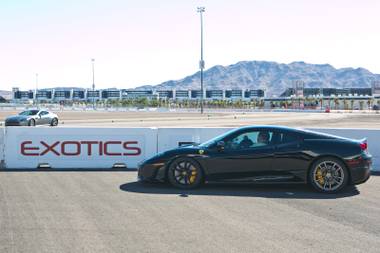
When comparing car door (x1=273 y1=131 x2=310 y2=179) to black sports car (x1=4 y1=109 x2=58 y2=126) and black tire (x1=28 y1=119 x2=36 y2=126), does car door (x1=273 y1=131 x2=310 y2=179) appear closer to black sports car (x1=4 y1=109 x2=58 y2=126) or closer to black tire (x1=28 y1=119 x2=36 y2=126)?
black sports car (x1=4 y1=109 x2=58 y2=126)

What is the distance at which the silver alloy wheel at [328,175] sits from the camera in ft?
30.0

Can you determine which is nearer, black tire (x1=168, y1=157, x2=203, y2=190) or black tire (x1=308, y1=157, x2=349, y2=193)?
black tire (x1=308, y1=157, x2=349, y2=193)

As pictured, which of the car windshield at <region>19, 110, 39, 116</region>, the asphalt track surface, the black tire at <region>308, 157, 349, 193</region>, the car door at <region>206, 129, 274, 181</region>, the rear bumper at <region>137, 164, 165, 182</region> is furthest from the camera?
Result: the car windshield at <region>19, 110, 39, 116</region>

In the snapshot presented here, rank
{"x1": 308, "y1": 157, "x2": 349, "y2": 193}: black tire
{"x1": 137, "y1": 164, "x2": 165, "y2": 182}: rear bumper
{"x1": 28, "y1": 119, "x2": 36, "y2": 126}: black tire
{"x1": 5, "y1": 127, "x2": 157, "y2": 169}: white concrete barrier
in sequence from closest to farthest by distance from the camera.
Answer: {"x1": 308, "y1": 157, "x2": 349, "y2": 193}: black tire < {"x1": 137, "y1": 164, "x2": 165, "y2": 182}: rear bumper < {"x1": 5, "y1": 127, "x2": 157, "y2": 169}: white concrete barrier < {"x1": 28, "y1": 119, "x2": 36, "y2": 126}: black tire

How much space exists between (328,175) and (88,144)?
20.3 ft

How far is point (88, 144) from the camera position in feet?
42.0

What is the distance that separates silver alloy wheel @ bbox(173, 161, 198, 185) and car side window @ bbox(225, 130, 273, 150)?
746mm

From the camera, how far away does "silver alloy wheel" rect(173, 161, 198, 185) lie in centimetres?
941

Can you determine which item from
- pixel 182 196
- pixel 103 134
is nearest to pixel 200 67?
pixel 103 134

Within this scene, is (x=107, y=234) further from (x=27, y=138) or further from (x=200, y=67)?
(x=200, y=67)

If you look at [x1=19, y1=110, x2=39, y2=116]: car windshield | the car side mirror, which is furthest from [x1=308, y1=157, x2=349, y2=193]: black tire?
[x1=19, y1=110, x2=39, y2=116]: car windshield

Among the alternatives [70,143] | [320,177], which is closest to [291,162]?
[320,177]

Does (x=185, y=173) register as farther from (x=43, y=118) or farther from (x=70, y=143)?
(x=43, y=118)

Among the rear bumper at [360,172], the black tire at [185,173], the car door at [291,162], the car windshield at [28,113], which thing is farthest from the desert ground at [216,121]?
the rear bumper at [360,172]
